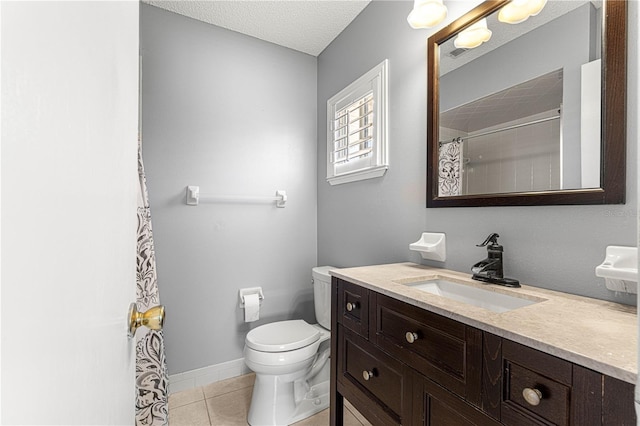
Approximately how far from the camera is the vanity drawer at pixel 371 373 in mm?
958

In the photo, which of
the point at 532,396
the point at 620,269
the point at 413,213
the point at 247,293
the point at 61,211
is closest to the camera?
the point at 61,211

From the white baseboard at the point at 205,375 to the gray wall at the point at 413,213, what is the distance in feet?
3.19

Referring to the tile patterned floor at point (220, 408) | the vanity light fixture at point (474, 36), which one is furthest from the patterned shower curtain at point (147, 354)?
A: the vanity light fixture at point (474, 36)

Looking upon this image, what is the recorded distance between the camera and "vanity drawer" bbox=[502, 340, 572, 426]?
22.2 inches

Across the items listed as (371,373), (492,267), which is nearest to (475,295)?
(492,267)

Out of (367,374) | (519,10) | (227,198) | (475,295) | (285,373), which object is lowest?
(285,373)

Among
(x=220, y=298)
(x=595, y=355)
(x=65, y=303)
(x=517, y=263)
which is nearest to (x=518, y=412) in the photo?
(x=595, y=355)

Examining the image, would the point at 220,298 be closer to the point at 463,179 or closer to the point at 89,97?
the point at 463,179

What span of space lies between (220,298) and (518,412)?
1798 mm

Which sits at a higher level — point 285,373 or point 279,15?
point 279,15

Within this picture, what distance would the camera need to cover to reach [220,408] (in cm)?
172

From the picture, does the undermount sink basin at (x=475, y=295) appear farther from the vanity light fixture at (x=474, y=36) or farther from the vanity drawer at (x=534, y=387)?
the vanity light fixture at (x=474, y=36)

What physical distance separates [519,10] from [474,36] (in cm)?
18

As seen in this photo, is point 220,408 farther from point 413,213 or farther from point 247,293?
point 413,213
